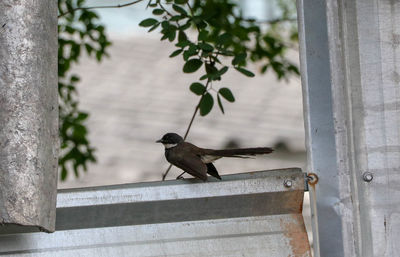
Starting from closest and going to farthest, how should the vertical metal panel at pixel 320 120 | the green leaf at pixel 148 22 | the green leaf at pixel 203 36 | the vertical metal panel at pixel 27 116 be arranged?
the vertical metal panel at pixel 27 116 < the vertical metal panel at pixel 320 120 < the green leaf at pixel 148 22 < the green leaf at pixel 203 36

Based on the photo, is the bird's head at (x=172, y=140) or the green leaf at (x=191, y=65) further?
the bird's head at (x=172, y=140)

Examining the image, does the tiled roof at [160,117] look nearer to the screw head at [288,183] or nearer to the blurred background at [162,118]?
the blurred background at [162,118]

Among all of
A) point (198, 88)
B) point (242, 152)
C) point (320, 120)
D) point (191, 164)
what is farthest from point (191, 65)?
point (320, 120)

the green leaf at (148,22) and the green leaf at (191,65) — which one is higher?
the green leaf at (148,22)

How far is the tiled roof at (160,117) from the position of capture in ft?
38.8

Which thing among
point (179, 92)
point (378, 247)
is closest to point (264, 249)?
point (378, 247)

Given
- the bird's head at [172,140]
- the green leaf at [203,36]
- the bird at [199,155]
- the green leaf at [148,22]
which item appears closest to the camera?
the bird at [199,155]

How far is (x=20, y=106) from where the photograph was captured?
249 cm

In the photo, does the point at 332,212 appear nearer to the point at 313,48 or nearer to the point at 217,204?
the point at 217,204

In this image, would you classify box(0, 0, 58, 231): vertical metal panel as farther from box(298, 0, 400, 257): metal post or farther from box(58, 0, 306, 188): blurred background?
box(58, 0, 306, 188): blurred background

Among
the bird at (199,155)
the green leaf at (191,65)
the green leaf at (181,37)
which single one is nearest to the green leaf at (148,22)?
the green leaf at (181,37)

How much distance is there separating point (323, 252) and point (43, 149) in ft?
3.60

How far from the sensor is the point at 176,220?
9.77 feet

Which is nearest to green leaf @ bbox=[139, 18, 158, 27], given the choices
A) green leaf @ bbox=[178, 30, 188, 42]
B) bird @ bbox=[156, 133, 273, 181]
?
green leaf @ bbox=[178, 30, 188, 42]
